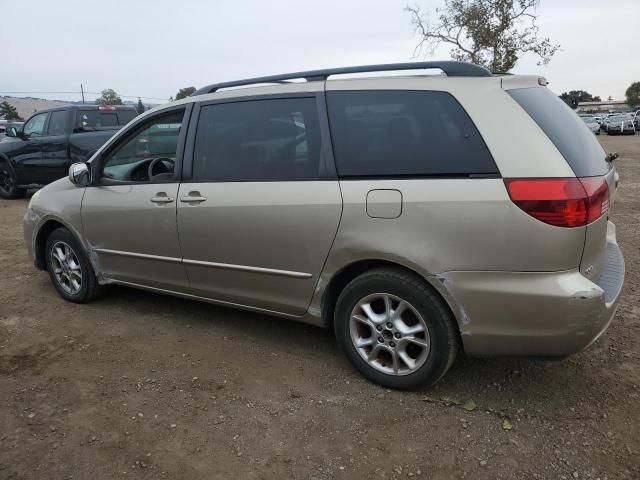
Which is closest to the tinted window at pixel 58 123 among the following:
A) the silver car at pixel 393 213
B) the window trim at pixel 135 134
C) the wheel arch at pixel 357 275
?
the window trim at pixel 135 134

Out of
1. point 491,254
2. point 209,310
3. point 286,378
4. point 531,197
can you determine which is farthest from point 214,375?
point 531,197

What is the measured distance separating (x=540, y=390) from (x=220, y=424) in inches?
69.4

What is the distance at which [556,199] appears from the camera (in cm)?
236

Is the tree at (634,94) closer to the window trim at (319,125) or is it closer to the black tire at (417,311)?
the window trim at (319,125)

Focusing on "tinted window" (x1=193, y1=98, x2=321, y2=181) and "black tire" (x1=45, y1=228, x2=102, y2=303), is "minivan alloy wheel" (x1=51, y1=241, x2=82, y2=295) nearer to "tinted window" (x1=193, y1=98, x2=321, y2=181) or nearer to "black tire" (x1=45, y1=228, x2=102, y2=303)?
"black tire" (x1=45, y1=228, x2=102, y2=303)

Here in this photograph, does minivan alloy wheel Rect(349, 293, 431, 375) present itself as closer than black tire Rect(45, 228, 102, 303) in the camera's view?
Yes

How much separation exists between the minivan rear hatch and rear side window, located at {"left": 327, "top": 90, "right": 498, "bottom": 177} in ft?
1.05

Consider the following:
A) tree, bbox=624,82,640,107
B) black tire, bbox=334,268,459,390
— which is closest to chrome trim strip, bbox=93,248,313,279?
black tire, bbox=334,268,459,390

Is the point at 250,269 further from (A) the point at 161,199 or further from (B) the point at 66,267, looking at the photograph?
(B) the point at 66,267

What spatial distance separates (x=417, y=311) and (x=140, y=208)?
2131 mm

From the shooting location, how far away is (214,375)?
3199 millimetres

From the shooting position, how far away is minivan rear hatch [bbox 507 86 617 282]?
2.47 metres

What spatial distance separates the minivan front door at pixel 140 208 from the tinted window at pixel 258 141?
25 centimetres

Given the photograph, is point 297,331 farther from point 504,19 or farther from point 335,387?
point 504,19
